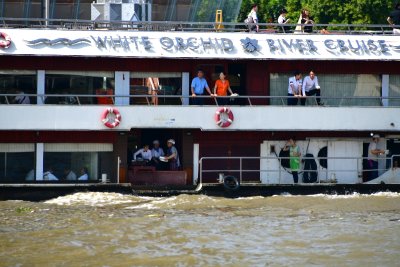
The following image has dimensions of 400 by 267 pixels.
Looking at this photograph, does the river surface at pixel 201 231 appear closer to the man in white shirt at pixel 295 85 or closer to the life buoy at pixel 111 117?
the life buoy at pixel 111 117

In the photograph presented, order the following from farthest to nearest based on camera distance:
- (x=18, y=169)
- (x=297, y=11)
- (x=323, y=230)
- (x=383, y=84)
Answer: (x=297, y=11)
(x=383, y=84)
(x=18, y=169)
(x=323, y=230)

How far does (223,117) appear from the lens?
3675cm

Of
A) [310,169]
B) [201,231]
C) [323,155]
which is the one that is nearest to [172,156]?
[310,169]

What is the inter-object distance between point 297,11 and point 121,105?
45.5 metres

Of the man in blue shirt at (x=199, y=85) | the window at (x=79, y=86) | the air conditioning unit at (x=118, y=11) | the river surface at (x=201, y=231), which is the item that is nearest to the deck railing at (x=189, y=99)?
the window at (x=79, y=86)

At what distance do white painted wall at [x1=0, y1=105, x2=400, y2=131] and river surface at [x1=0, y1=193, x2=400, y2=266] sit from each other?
2001mm

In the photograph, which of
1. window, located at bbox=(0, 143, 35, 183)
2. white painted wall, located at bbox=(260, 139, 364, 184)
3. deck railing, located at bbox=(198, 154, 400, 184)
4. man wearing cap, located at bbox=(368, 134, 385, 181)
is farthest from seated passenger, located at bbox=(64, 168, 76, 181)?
man wearing cap, located at bbox=(368, 134, 385, 181)

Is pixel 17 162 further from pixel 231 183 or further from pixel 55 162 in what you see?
pixel 231 183

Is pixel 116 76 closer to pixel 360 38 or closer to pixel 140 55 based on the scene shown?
pixel 140 55

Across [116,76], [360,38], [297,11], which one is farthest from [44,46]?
[297,11]

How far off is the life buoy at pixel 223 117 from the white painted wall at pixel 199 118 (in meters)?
0.12

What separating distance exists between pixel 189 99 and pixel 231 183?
9.82 feet

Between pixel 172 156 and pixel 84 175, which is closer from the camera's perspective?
pixel 84 175

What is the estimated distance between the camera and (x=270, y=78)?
38438 mm
